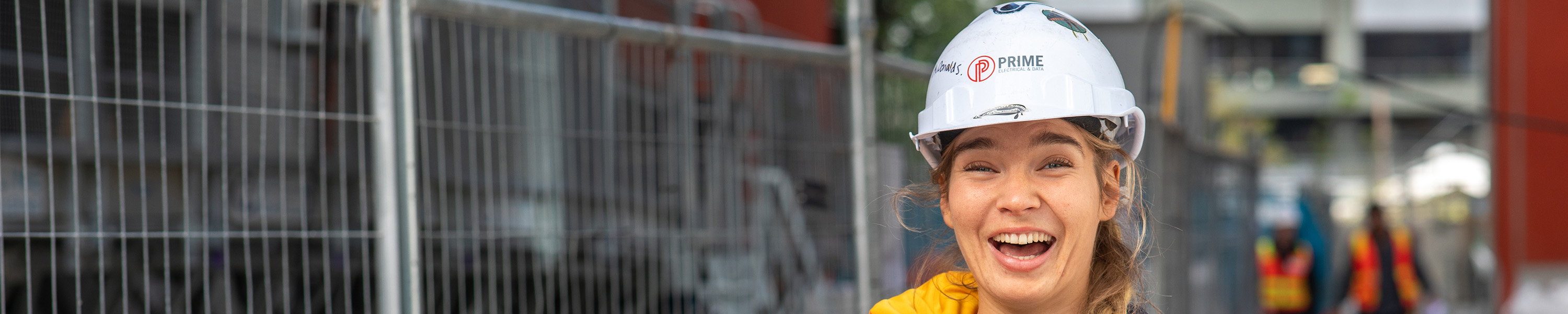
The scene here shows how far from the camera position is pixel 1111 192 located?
6.63 ft

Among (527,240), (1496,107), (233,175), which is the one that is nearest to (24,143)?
(527,240)

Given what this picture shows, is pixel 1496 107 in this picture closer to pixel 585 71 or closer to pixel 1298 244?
pixel 1298 244

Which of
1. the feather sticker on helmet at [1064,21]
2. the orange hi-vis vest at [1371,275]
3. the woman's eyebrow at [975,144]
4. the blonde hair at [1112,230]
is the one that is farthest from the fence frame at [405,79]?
the orange hi-vis vest at [1371,275]

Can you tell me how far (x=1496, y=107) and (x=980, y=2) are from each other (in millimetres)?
9375

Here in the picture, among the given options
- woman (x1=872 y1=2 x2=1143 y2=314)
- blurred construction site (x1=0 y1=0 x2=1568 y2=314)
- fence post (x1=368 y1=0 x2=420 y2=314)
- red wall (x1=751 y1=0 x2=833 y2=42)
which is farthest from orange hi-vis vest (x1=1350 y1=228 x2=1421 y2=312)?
woman (x1=872 y1=2 x2=1143 y2=314)

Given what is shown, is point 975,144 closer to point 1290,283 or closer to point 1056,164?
point 1056,164

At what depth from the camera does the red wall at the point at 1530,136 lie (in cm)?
941

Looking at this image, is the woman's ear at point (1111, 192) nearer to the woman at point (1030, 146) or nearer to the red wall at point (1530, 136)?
the woman at point (1030, 146)

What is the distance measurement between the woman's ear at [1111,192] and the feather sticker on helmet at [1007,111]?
0.28 metres

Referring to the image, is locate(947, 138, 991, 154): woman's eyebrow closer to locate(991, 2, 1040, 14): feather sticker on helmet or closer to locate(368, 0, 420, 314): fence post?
locate(991, 2, 1040, 14): feather sticker on helmet

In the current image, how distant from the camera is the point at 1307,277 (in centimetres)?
1043

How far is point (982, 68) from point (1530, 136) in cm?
955

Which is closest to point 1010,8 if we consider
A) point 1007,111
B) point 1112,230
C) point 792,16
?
point 1007,111

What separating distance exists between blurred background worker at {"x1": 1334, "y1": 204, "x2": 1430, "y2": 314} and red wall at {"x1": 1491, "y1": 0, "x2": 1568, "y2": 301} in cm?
82
